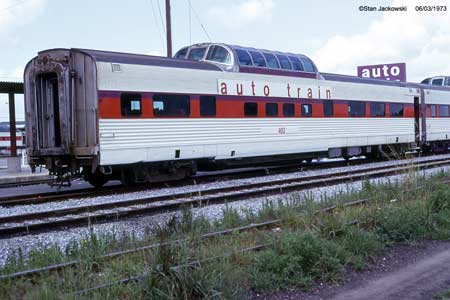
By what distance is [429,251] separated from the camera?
298 inches

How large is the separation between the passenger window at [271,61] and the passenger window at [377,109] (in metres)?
6.33

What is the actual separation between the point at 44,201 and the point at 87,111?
2447 millimetres

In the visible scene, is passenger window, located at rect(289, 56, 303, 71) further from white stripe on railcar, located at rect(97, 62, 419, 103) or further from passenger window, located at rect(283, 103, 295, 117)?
passenger window, located at rect(283, 103, 295, 117)

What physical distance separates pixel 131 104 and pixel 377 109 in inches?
521

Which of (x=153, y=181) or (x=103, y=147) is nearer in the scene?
(x=103, y=147)

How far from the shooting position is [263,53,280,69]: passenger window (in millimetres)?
18906

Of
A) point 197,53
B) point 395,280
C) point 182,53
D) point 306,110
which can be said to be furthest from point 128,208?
point 306,110

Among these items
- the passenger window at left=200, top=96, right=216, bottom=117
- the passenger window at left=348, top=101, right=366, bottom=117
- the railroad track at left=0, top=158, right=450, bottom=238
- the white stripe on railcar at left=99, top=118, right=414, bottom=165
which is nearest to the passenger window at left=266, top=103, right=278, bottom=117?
the white stripe on railcar at left=99, top=118, right=414, bottom=165

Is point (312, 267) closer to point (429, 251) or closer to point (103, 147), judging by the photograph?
point (429, 251)

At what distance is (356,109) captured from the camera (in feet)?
74.4

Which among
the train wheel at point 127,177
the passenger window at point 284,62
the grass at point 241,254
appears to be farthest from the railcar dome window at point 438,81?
the grass at point 241,254

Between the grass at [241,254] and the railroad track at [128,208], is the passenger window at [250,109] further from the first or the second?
the grass at [241,254]

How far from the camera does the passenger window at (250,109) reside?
17.6 meters

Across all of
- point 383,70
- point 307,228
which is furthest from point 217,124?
point 383,70
